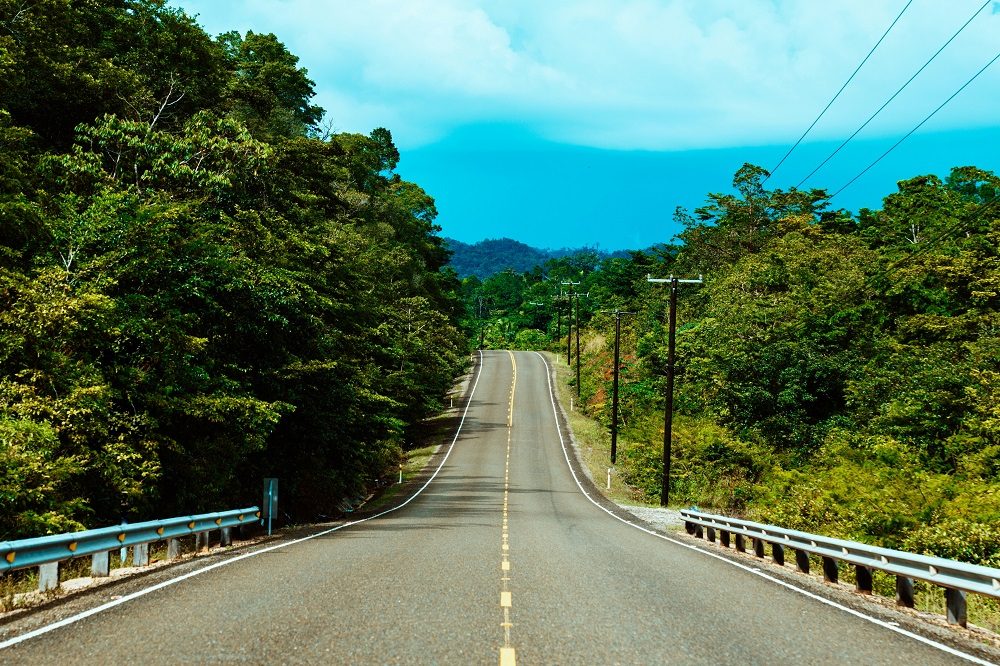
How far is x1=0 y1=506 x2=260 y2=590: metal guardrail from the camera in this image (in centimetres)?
827

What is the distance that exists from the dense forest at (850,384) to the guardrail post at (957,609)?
6498 mm

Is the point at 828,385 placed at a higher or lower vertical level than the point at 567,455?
higher

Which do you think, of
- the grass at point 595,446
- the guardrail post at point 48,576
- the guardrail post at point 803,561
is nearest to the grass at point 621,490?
the grass at point 595,446

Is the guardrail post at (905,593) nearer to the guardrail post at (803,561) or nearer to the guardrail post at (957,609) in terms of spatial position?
the guardrail post at (957,609)

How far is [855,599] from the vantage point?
34.5 ft

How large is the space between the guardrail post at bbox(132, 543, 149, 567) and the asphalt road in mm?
1259

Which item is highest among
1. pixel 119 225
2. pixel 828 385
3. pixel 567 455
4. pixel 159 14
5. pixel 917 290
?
pixel 159 14

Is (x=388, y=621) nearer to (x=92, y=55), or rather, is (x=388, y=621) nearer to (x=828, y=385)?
(x=92, y=55)

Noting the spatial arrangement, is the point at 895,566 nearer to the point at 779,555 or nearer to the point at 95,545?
the point at 779,555

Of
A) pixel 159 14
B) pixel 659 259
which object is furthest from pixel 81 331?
pixel 659 259

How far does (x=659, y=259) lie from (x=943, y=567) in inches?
3480

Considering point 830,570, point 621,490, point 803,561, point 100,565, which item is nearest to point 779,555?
point 803,561

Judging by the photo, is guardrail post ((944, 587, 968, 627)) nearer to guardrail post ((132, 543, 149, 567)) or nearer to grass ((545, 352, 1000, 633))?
grass ((545, 352, 1000, 633))

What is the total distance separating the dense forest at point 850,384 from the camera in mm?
22391
